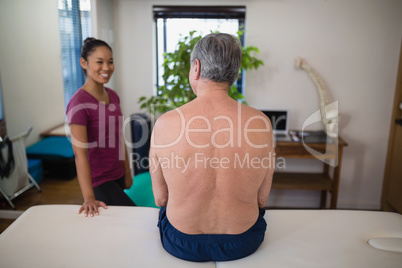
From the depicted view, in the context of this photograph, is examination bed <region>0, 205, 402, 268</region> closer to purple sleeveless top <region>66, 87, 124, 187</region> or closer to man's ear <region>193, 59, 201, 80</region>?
purple sleeveless top <region>66, 87, 124, 187</region>

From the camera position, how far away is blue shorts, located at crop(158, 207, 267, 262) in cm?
127

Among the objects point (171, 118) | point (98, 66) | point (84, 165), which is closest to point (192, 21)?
point (98, 66)

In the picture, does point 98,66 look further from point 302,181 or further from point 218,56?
point 302,181

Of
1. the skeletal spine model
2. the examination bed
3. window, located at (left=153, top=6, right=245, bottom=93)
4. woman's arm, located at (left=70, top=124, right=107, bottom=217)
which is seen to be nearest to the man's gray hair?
the examination bed

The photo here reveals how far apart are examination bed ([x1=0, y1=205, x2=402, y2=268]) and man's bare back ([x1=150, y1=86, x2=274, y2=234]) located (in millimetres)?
176

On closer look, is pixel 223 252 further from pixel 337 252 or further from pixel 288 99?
pixel 288 99

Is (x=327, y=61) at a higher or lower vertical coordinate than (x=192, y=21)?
lower

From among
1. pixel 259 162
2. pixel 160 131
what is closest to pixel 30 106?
pixel 160 131

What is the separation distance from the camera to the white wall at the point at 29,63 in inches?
102

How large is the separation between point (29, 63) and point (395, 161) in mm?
3104

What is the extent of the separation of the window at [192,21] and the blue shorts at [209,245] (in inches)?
80.0

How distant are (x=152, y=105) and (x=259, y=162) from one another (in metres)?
1.96

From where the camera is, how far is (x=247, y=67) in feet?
9.44

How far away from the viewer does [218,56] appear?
44.6 inches
